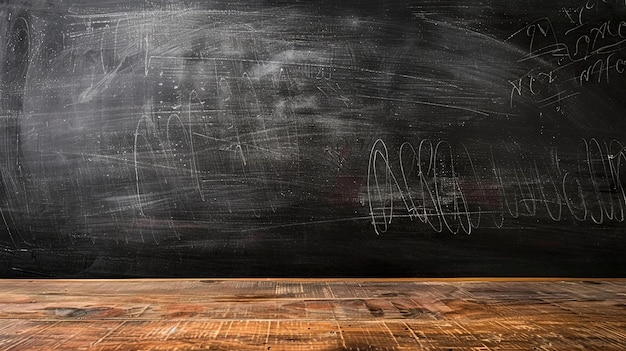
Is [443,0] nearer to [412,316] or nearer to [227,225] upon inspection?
[227,225]

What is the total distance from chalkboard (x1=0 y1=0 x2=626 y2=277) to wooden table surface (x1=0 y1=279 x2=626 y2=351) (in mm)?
175

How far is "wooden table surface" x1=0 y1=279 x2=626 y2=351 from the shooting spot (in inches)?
48.3

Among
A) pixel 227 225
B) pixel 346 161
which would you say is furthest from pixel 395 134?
pixel 227 225

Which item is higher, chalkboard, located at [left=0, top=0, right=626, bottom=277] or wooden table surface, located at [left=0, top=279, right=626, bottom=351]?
chalkboard, located at [left=0, top=0, right=626, bottom=277]

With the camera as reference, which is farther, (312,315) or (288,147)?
(288,147)

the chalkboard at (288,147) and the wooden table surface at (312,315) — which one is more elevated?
the chalkboard at (288,147)

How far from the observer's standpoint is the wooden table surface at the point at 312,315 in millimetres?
1227

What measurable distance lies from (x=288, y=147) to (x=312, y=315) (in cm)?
88

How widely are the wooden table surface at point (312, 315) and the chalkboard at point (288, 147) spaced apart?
175 millimetres

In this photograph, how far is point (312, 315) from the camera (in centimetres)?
147

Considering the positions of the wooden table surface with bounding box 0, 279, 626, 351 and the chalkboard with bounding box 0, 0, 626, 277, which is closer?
the wooden table surface with bounding box 0, 279, 626, 351

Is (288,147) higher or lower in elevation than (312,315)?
higher

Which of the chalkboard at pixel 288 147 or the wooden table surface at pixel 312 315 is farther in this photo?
the chalkboard at pixel 288 147

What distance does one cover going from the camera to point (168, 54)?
7.36 feet
